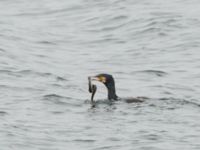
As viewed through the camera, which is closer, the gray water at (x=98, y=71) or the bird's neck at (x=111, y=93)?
the gray water at (x=98, y=71)

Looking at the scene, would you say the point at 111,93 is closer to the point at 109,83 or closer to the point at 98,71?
the point at 109,83

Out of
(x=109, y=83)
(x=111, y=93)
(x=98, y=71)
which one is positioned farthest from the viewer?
(x=98, y=71)

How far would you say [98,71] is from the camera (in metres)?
21.5

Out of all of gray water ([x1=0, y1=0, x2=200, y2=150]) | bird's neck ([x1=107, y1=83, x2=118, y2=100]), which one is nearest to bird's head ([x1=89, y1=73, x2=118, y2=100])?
bird's neck ([x1=107, y1=83, x2=118, y2=100])

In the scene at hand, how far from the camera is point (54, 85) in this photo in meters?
19.8

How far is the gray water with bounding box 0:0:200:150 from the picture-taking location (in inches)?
579

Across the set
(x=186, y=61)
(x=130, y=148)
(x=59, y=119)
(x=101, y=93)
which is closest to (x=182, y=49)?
(x=186, y=61)

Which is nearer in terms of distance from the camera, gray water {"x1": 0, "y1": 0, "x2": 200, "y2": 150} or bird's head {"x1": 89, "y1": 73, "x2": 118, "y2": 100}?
gray water {"x1": 0, "y1": 0, "x2": 200, "y2": 150}

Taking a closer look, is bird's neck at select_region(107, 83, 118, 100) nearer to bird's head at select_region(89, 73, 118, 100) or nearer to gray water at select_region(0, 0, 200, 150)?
bird's head at select_region(89, 73, 118, 100)

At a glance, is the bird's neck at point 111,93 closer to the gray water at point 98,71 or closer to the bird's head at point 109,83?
the bird's head at point 109,83

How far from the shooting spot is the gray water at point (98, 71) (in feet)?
48.3

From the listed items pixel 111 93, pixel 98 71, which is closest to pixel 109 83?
pixel 111 93

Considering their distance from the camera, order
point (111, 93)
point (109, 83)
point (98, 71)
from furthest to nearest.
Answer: point (98, 71) → point (109, 83) → point (111, 93)

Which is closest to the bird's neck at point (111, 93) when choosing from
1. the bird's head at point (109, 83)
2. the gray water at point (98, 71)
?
the bird's head at point (109, 83)
